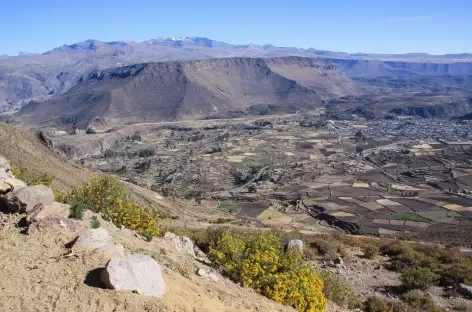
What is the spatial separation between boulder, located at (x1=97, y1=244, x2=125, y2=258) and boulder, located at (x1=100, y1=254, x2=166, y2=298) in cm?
155

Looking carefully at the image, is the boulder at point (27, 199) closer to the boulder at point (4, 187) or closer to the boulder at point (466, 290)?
the boulder at point (4, 187)

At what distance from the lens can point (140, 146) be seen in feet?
380

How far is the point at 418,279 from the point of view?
17.5 m

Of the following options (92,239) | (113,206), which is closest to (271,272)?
(92,239)

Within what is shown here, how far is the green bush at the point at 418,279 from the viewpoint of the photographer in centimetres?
1748

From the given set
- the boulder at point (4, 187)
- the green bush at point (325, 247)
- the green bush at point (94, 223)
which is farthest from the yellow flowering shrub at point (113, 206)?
the green bush at point (325, 247)

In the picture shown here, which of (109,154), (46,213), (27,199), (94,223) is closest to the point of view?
(46,213)

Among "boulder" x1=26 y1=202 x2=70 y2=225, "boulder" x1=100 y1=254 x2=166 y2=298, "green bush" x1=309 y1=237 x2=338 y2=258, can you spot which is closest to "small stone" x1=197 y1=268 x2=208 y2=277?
"boulder" x1=100 y1=254 x2=166 y2=298

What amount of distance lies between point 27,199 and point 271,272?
780 centimetres

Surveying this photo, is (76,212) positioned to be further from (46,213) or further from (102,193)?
(102,193)

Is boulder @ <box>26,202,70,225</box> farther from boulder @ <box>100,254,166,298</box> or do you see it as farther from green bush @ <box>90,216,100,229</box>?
boulder @ <box>100,254,166,298</box>

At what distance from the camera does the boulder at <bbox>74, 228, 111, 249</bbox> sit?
37.1 ft

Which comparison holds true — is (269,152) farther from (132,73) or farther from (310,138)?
(132,73)

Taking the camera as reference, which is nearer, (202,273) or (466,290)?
(202,273)
